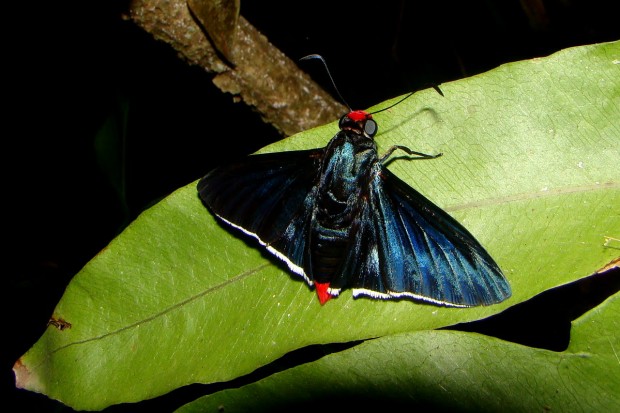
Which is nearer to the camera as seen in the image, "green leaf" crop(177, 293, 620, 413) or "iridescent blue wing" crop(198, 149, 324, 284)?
"green leaf" crop(177, 293, 620, 413)

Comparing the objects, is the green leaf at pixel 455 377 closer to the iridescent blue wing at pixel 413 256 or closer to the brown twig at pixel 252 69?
the iridescent blue wing at pixel 413 256

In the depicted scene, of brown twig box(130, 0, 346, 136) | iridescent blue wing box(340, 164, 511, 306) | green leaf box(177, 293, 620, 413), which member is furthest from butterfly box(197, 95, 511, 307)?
brown twig box(130, 0, 346, 136)

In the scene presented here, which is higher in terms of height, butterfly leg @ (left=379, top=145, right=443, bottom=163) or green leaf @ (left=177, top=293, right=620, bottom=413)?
butterfly leg @ (left=379, top=145, right=443, bottom=163)

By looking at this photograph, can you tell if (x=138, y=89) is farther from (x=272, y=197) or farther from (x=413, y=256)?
(x=413, y=256)

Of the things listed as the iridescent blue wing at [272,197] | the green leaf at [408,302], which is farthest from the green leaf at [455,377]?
the iridescent blue wing at [272,197]

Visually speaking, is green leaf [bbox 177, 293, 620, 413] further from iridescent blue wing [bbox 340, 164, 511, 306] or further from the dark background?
the dark background

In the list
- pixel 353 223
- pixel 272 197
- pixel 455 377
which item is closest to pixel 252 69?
pixel 272 197

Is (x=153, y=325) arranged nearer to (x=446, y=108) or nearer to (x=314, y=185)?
(x=314, y=185)
